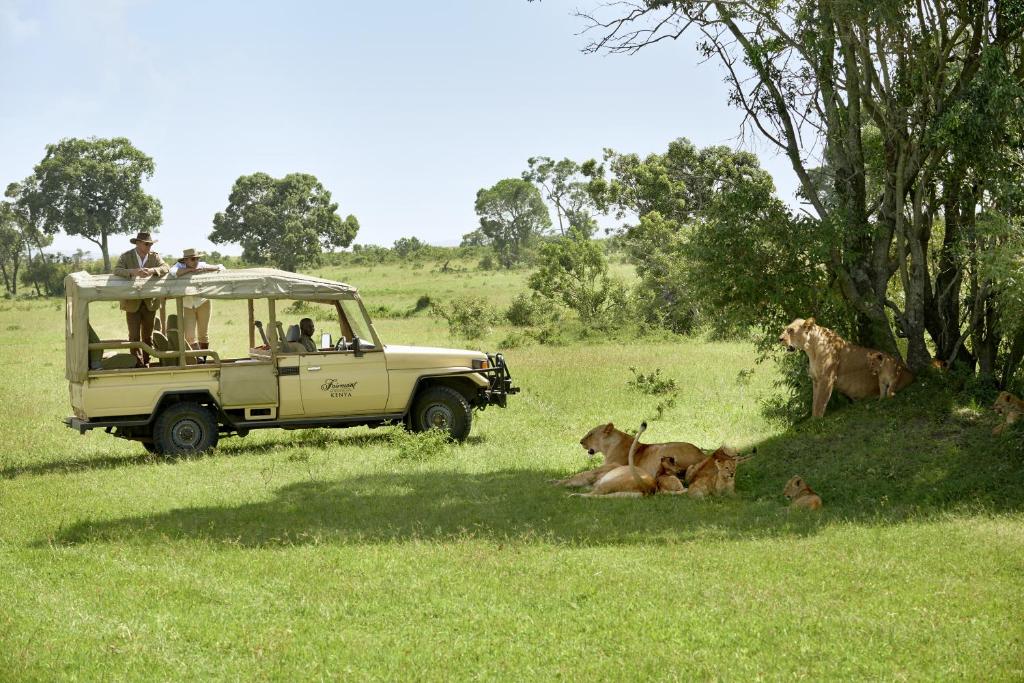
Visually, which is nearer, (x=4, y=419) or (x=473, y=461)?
(x=473, y=461)

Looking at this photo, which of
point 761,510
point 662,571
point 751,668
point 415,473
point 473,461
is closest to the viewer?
point 751,668

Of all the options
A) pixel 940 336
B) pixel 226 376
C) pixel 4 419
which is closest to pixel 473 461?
pixel 226 376

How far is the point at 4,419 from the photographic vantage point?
1636cm

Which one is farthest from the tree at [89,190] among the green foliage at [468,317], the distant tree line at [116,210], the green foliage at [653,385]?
the green foliage at [653,385]

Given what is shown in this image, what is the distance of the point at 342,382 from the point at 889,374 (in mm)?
6381

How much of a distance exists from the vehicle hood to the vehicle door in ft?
0.49

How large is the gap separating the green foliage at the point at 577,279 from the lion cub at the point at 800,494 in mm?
25503

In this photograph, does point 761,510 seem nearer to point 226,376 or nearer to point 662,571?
point 662,571

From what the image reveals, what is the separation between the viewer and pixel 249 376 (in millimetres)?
13312

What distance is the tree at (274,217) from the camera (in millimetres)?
83438

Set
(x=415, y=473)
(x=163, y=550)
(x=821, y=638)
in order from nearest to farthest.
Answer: (x=821, y=638), (x=163, y=550), (x=415, y=473)

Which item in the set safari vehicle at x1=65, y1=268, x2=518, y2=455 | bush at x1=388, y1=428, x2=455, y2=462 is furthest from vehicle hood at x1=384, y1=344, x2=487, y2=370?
bush at x1=388, y1=428, x2=455, y2=462

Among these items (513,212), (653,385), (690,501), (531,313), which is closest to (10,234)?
(513,212)

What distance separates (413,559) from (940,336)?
7847 millimetres
